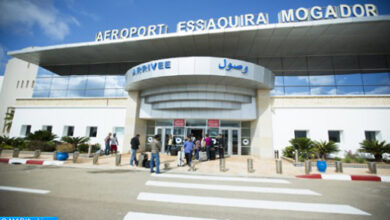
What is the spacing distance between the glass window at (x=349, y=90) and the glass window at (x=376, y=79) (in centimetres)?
101

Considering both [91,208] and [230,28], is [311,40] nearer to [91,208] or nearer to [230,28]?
[230,28]

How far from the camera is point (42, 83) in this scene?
66.1 ft

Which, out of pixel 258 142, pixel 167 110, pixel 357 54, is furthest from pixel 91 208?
pixel 357 54

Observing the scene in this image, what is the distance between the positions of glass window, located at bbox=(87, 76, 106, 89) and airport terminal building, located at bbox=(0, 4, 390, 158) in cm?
12

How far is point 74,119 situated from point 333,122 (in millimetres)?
26765

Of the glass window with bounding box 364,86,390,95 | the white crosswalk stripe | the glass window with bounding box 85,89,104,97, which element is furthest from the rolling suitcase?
the glass window with bounding box 364,86,390,95

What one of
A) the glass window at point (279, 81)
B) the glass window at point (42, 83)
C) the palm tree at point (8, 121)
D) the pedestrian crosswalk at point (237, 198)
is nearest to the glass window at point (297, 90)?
the glass window at point (279, 81)

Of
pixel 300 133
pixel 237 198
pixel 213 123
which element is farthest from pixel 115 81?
pixel 300 133

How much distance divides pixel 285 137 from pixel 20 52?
3045cm

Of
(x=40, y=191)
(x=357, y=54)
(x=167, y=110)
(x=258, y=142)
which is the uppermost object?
(x=357, y=54)

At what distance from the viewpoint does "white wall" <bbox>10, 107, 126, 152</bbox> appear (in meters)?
17.2

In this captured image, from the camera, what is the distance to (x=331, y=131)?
46.2ft

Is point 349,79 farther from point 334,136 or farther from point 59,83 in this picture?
point 59,83

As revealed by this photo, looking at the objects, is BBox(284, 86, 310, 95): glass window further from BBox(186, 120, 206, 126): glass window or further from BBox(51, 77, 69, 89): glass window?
BBox(51, 77, 69, 89): glass window
